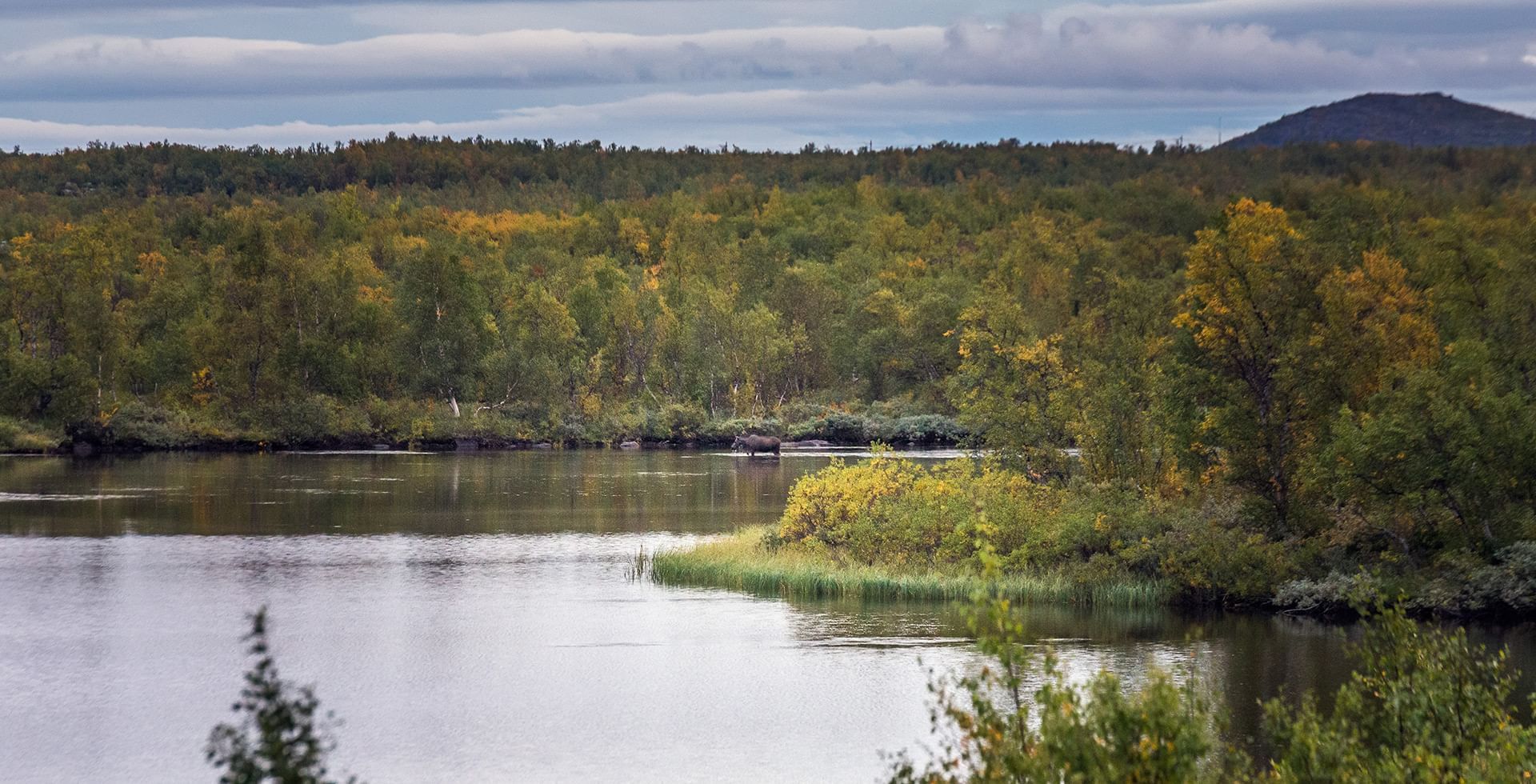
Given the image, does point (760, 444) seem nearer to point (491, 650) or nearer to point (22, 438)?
point (22, 438)

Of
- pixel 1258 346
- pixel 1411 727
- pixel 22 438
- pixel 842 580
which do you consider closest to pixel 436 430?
pixel 22 438

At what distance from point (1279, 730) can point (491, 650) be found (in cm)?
1754

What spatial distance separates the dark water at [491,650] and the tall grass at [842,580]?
691 mm

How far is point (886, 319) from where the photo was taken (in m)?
102

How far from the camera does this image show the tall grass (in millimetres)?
31391

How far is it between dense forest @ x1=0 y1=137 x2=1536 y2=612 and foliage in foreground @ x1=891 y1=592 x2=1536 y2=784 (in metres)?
15.8

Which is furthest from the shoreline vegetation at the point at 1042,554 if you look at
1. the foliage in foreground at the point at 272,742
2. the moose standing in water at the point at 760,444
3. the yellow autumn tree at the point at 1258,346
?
the moose standing in water at the point at 760,444

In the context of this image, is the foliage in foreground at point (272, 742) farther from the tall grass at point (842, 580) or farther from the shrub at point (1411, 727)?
the tall grass at point (842, 580)

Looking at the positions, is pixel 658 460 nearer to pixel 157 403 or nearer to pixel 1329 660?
pixel 157 403

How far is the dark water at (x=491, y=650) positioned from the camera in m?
21.3

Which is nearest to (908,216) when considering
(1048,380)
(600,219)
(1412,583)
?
(600,219)

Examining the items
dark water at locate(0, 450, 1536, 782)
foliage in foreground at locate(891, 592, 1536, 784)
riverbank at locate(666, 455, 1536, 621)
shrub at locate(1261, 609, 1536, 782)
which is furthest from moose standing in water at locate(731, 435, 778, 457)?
shrub at locate(1261, 609, 1536, 782)

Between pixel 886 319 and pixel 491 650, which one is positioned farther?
pixel 886 319

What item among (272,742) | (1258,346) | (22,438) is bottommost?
(22,438)
